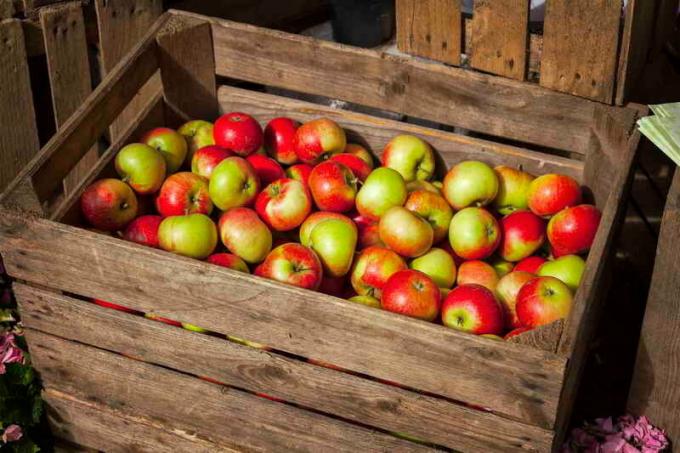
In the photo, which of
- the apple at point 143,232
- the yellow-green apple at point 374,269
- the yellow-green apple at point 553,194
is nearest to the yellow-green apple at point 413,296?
the yellow-green apple at point 374,269

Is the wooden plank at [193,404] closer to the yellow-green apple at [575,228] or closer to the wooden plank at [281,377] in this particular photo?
the wooden plank at [281,377]

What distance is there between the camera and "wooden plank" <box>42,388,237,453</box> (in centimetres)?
261

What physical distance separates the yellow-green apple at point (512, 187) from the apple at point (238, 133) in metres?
0.84

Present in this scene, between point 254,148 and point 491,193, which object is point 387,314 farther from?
point 254,148

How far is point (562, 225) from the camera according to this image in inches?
103

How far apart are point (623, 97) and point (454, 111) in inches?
21.3

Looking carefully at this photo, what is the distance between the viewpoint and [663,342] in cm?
256

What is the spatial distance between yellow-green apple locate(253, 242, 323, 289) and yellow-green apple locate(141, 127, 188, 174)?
630mm

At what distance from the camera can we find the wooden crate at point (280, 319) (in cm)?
210

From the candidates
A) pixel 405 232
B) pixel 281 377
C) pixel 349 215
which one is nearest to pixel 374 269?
pixel 405 232

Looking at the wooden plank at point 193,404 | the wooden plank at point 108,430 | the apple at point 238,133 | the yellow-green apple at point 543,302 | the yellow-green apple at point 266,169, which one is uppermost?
the apple at point 238,133

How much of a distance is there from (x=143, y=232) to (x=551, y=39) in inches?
54.5

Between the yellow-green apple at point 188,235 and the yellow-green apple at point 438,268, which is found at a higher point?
the yellow-green apple at point 188,235

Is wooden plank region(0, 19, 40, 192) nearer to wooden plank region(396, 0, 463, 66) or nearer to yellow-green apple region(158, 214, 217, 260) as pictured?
yellow-green apple region(158, 214, 217, 260)
